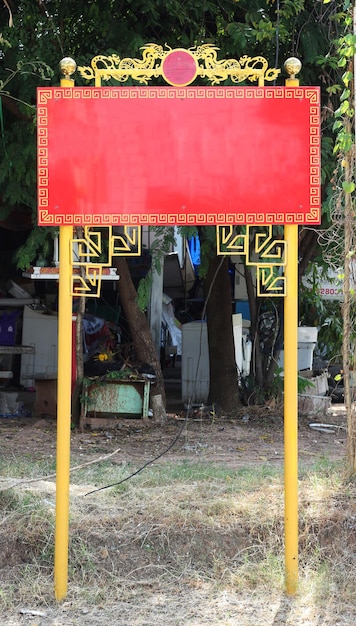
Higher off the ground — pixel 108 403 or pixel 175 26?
pixel 175 26

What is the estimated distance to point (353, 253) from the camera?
6.18 meters

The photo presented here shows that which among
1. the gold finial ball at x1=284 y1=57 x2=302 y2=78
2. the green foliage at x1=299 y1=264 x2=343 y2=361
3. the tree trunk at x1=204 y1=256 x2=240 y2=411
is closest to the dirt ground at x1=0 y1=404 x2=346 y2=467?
the tree trunk at x1=204 y1=256 x2=240 y2=411

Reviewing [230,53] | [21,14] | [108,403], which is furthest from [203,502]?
[21,14]

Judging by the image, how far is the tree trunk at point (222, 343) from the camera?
38.5 feet

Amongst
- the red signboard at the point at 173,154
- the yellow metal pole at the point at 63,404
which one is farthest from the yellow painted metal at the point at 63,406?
the red signboard at the point at 173,154

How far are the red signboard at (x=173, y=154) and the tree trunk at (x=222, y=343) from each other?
256 inches

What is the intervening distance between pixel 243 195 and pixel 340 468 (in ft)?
9.12

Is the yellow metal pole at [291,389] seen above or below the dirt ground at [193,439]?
above

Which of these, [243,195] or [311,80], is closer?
[243,195]

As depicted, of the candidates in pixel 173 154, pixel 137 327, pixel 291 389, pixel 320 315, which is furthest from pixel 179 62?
pixel 320 315

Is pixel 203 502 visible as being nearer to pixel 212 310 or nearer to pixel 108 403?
pixel 108 403

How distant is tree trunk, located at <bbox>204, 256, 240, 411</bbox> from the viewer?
11742 mm

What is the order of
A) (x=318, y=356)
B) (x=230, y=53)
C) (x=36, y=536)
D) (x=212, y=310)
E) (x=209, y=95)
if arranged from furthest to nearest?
(x=318, y=356)
(x=212, y=310)
(x=230, y=53)
(x=36, y=536)
(x=209, y=95)

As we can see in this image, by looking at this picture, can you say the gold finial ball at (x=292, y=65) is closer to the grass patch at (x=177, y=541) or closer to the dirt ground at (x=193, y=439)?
the grass patch at (x=177, y=541)
